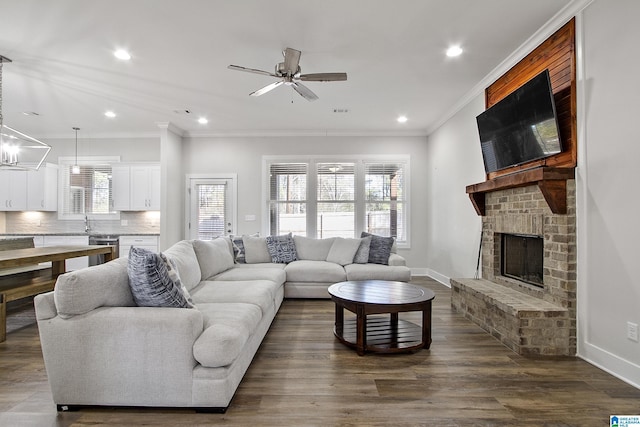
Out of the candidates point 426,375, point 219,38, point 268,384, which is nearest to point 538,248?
point 426,375

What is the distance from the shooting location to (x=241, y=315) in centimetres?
237

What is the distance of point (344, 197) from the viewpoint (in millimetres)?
6695

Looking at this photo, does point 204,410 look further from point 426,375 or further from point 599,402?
point 599,402

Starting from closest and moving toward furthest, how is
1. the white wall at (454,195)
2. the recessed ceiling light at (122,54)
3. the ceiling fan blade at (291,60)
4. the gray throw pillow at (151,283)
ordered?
the gray throw pillow at (151,283) → the ceiling fan blade at (291,60) → the recessed ceiling light at (122,54) → the white wall at (454,195)

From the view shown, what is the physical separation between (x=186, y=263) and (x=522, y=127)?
11.4ft

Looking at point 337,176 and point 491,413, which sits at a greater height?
point 337,176

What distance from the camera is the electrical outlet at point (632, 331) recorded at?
2232 mm

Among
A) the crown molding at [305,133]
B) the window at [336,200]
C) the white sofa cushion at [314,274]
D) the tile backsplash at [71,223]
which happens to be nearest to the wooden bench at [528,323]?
the white sofa cushion at [314,274]

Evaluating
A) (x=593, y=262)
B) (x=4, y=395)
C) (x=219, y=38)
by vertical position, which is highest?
(x=219, y=38)

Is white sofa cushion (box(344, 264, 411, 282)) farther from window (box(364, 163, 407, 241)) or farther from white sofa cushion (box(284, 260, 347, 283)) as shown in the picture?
window (box(364, 163, 407, 241))

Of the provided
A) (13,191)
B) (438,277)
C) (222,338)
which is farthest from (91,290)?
(13,191)

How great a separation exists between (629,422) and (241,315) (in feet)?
7.81

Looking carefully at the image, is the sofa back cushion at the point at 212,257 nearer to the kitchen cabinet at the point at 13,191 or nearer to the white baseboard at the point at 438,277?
the white baseboard at the point at 438,277

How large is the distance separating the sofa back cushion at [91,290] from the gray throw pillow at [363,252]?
3.55 m
